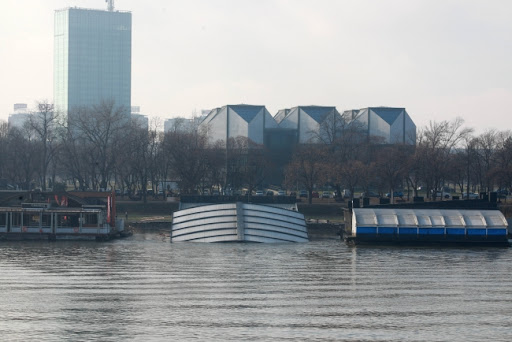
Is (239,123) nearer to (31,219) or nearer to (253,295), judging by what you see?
(31,219)

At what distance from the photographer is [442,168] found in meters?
126

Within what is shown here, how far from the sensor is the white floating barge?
275 ft

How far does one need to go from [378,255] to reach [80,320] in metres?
35.9

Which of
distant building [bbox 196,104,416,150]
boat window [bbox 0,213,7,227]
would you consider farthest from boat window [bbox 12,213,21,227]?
distant building [bbox 196,104,416,150]

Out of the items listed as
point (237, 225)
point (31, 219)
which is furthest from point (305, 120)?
point (31, 219)

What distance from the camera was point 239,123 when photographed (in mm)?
164625

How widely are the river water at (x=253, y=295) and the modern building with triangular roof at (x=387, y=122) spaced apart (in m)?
90.2

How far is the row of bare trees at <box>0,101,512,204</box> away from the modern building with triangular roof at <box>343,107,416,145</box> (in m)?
14.3

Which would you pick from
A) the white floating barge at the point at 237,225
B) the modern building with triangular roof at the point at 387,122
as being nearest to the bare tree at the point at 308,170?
the modern building with triangular roof at the point at 387,122

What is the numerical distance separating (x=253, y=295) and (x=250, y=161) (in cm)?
8965

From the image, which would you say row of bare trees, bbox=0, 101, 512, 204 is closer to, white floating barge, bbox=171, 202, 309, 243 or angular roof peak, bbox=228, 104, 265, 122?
angular roof peak, bbox=228, 104, 265, 122

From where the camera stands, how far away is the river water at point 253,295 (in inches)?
1618

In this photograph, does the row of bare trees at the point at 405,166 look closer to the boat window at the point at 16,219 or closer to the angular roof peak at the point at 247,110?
the angular roof peak at the point at 247,110

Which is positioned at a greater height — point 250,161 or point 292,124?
point 292,124
